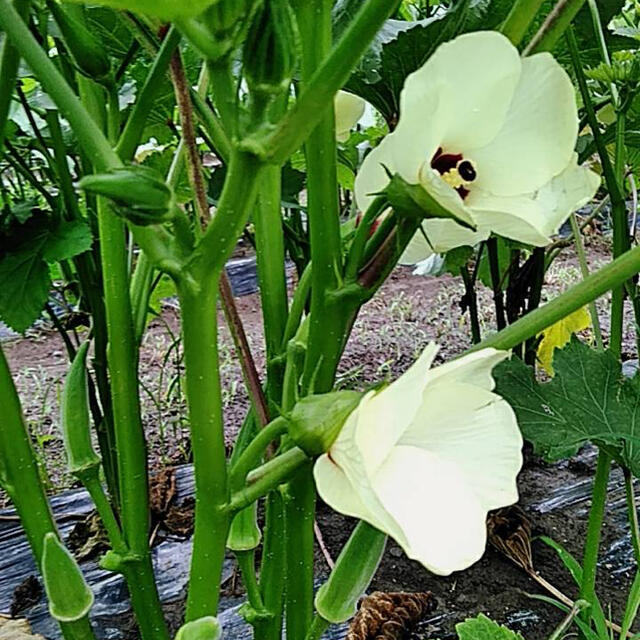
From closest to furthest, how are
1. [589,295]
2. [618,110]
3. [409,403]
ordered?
[409,403]
[589,295]
[618,110]

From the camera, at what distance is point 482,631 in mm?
609

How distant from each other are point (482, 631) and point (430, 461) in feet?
1.17

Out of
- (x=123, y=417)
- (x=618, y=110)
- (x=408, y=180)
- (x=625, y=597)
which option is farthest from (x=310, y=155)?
(x=625, y=597)

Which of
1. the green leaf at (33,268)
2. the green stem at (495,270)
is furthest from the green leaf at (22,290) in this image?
the green stem at (495,270)

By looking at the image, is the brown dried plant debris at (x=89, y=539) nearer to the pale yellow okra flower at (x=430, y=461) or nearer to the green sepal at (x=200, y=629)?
the green sepal at (x=200, y=629)

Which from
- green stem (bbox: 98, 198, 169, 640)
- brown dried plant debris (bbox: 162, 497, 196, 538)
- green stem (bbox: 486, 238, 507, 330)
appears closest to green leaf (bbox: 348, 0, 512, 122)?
green stem (bbox: 98, 198, 169, 640)

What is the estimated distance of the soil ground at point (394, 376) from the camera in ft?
3.25

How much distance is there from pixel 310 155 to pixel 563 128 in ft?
0.47

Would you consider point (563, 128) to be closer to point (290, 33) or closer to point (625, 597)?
point (290, 33)

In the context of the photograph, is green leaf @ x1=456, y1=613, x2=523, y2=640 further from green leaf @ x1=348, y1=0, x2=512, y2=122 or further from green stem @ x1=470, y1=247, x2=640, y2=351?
green leaf @ x1=348, y1=0, x2=512, y2=122

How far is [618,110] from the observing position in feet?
2.22

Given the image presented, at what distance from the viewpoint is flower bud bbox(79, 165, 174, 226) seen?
289 mm

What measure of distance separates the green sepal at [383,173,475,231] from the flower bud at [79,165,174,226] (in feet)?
0.32

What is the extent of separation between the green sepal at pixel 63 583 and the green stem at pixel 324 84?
0.34 meters
